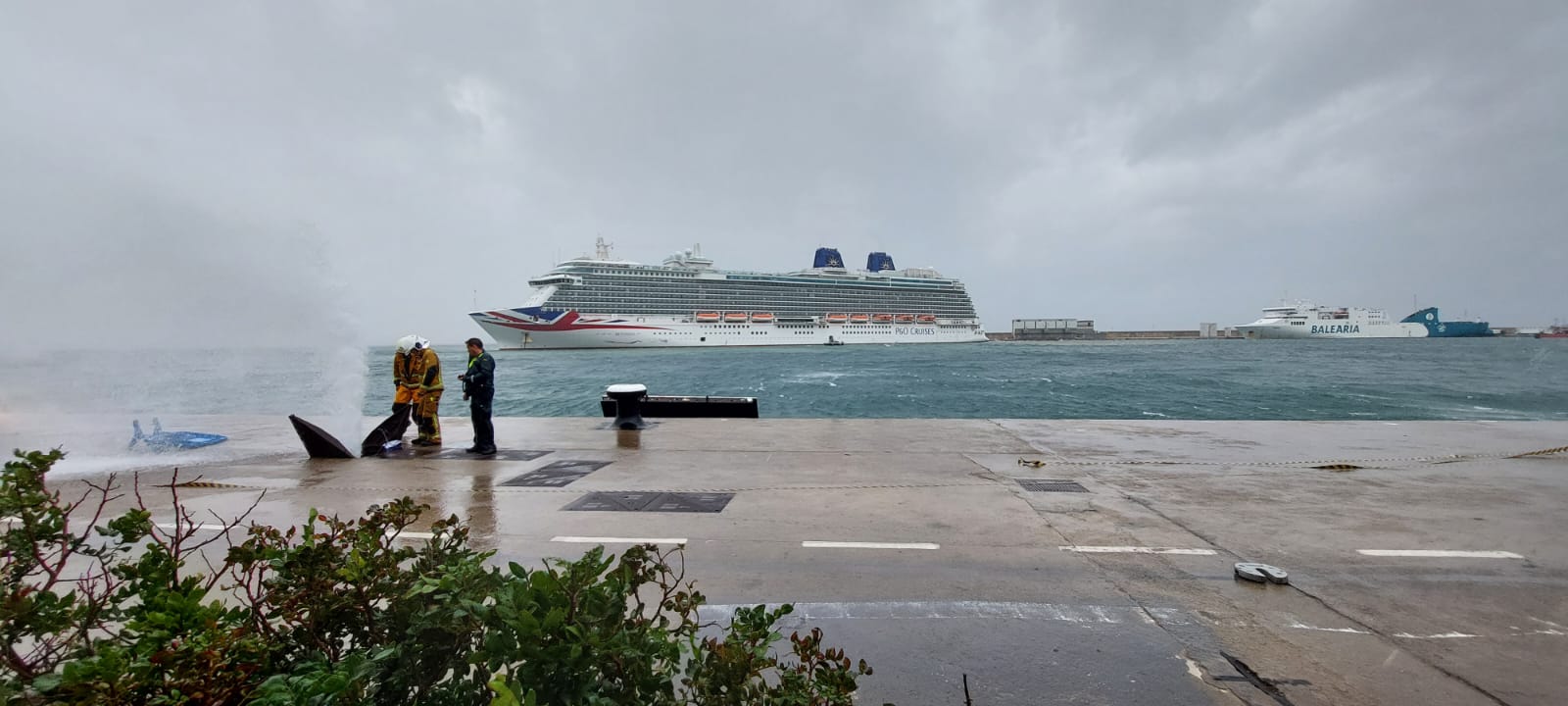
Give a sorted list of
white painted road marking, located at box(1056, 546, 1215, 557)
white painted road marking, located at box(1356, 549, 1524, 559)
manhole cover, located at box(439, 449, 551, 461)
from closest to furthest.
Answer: white painted road marking, located at box(1356, 549, 1524, 559) < white painted road marking, located at box(1056, 546, 1215, 557) < manhole cover, located at box(439, 449, 551, 461)

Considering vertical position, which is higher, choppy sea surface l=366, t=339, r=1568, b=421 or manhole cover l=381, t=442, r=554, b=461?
manhole cover l=381, t=442, r=554, b=461

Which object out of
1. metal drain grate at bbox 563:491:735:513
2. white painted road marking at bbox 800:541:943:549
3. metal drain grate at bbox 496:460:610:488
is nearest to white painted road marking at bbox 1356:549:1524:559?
white painted road marking at bbox 800:541:943:549

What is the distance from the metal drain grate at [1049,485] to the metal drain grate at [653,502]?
3045 mm

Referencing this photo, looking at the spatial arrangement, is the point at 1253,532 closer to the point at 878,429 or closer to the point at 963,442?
the point at 963,442

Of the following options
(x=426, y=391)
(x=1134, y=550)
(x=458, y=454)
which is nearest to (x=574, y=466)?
(x=458, y=454)

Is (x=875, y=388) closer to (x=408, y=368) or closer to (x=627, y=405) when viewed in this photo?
(x=627, y=405)

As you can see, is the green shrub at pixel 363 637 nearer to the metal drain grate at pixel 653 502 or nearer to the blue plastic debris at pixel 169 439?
the metal drain grate at pixel 653 502

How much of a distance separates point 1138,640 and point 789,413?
19.6 meters

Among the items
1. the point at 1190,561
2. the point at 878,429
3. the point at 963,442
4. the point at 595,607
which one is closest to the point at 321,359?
the point at 878,429

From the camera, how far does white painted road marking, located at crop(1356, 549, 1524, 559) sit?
15.0 feet

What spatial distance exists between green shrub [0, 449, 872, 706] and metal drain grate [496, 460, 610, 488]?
5.04 meters

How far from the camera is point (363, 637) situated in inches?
70.9

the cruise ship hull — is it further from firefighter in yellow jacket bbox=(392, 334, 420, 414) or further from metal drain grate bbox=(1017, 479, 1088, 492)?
metal drain grate bbox=(1017, 479, 1088, 492)

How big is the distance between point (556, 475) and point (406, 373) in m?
3.18
